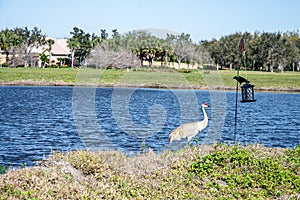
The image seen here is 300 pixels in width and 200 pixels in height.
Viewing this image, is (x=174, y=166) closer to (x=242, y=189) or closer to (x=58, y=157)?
(x=242, y=189)

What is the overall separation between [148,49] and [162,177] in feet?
310

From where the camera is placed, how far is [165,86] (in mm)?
65875

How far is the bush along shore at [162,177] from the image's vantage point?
29.5ft

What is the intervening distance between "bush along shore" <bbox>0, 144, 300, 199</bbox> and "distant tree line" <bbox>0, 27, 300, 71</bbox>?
274 ft

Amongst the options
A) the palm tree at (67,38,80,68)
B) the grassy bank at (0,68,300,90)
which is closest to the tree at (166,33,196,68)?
the palm tree at (67,38,80,68)

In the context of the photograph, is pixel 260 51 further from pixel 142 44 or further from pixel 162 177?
pixel 162 177

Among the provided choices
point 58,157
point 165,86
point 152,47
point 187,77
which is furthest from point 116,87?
point 58,157

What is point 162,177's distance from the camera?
34.0 feet

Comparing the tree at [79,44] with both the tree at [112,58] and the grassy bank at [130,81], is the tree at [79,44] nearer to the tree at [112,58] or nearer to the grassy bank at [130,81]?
the tree at [112,58]

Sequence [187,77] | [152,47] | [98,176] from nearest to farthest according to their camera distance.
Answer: [98,176] → [187,77] → [152,47]

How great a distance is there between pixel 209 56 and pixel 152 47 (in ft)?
51.7

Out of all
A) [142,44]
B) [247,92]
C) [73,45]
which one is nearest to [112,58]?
[142,44]

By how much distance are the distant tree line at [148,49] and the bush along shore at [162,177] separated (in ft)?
274

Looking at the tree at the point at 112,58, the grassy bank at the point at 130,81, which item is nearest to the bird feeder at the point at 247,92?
the grassy bank at the point at 130,81
